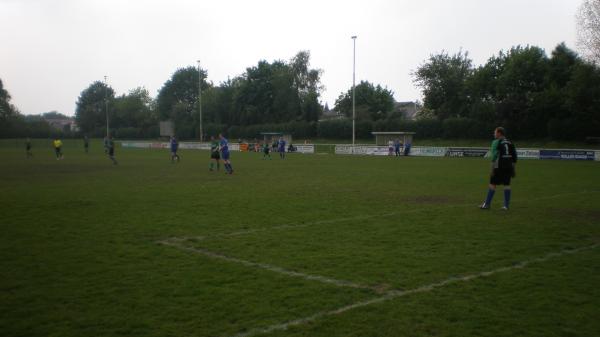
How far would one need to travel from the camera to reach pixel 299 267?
6914mm

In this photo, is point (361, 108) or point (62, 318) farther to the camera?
point (361, 108)

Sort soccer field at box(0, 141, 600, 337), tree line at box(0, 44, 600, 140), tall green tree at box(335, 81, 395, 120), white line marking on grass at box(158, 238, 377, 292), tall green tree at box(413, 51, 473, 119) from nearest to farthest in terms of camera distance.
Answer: soccer field at box(0, 141, 600, 337) < white line marking on grass at box(158, 238, 377, 292) < tree line at box(0, 44, 600, 140) < tall green tree at box(413, 51, 473, 119) < tall green tree at box(335, 81, 395, 120)

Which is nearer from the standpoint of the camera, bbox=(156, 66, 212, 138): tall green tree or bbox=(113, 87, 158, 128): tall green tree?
bbox=(113, 87, 158, 128): tall green tree

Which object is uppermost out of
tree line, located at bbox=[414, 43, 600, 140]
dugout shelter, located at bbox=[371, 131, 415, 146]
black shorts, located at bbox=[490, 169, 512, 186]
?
tree line, located at bbox=[414, 43, 600, 140]

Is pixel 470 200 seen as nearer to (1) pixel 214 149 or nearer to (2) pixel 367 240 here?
(2) pixel 367 240

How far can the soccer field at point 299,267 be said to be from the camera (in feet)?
16.2

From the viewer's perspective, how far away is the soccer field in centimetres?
495

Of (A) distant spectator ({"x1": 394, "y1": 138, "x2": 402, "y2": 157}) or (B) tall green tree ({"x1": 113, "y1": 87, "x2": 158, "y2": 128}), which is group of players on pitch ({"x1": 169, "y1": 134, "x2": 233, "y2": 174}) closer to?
(A) distant spectator ({"x1": 394, "y1": 138, "x2": 402, "y2": 157})

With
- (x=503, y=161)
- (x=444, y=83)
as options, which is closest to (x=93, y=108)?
(x=444, y=83)

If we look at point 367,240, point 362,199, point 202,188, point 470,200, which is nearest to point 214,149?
point 202,188

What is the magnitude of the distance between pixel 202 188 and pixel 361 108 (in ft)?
198

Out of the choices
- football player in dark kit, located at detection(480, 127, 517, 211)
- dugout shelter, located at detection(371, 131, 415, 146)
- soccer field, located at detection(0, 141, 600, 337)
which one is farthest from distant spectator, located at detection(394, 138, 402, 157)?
football player in dark kit, located at detection(480, 127, 517, 211)

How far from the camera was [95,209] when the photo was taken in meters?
12.4

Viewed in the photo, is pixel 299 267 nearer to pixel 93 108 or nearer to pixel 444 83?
pixel 444 83
